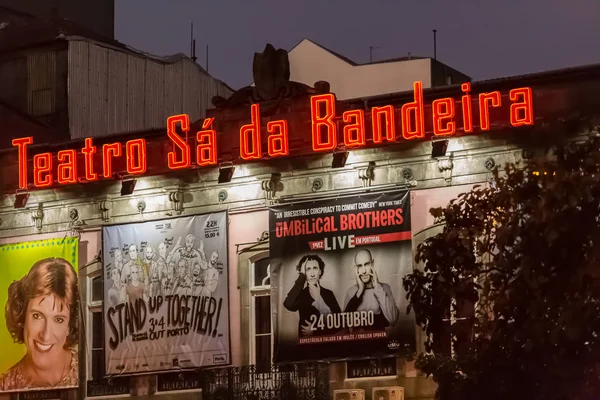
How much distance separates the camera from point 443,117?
28547 mm

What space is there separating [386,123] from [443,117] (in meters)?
1.30

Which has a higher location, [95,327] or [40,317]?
[40,317]

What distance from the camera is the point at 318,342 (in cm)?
2961

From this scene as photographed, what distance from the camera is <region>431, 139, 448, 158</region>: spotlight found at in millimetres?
28812

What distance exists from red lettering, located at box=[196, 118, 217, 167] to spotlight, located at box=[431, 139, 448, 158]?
4989 millimetres

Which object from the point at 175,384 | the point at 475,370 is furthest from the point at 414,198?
the point at 475,370

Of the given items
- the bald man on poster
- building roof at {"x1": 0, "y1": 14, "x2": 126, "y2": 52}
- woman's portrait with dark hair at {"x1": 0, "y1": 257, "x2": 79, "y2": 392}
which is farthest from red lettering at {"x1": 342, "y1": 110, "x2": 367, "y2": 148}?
building roof at {"x1": 0, "y1": 14, "x2": 126, "y2": 52}

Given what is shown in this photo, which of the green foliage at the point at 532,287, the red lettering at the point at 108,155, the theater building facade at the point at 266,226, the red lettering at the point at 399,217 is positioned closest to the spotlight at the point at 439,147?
the theater building facade at the point at 266,226

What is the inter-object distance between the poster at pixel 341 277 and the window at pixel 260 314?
1.55 feet

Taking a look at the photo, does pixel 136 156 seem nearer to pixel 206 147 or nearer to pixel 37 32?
pixel 206 147

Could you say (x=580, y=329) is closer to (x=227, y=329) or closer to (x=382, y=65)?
(x=227, y=329)

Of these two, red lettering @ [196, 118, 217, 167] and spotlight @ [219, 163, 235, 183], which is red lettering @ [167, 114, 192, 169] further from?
spotlight @ [219, 163, 235, 183]

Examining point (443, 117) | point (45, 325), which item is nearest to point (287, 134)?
point (443, 117)

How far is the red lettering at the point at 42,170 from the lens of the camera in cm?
3272
